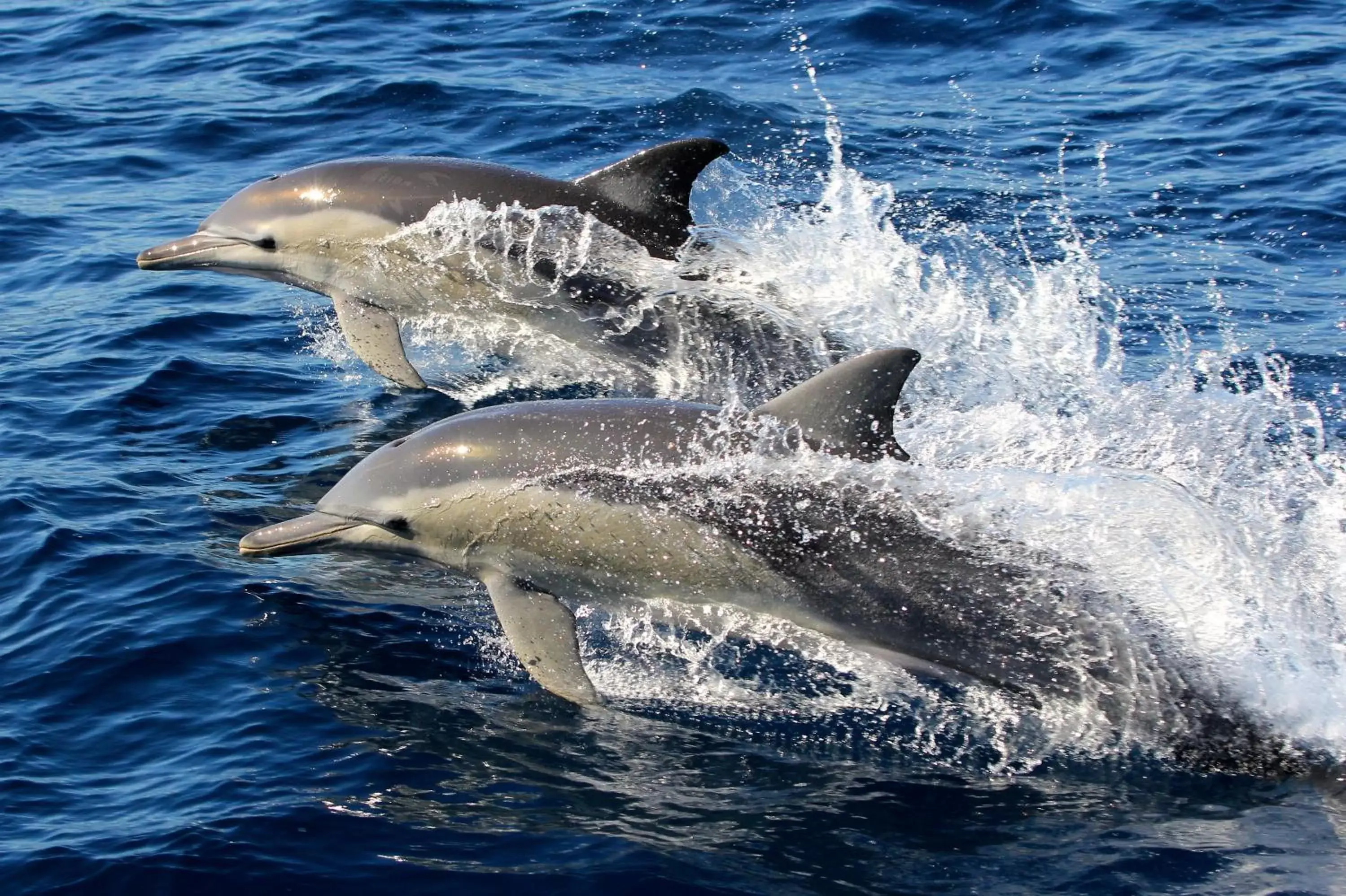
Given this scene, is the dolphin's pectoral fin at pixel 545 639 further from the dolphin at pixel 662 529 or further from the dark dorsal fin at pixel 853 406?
the dark dorsal fin at pixel 853 406

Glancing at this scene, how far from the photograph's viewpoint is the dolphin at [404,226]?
9.04m

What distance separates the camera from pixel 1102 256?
11.3 m

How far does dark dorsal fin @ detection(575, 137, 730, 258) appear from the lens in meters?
8.97

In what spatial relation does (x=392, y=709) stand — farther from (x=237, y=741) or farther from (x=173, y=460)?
(x=173, y=460)

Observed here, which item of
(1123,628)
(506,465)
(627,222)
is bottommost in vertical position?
(1123,628)

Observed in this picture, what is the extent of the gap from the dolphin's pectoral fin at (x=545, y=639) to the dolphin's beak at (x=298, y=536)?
32.2 inches

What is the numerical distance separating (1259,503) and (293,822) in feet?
14.8

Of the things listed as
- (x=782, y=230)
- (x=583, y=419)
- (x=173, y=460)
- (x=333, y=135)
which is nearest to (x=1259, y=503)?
(x=583, y=419)

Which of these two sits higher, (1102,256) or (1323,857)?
(1102,256)

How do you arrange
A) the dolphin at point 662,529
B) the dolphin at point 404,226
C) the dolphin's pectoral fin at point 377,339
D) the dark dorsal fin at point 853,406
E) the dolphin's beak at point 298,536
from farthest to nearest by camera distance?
the dolphin's pectoral fin at point 377,339 < the dolphin at point 404,226 < the dolphin's beak at point 298,536 < the dolphin at point 662,529 < the dark dorsal fin at point 853,406

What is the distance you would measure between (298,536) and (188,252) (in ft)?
12.1

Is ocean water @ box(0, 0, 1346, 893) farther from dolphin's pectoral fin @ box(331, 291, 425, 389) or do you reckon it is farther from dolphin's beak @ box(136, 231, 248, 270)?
dolphin's beak @ box(136, 231, 248, 270)

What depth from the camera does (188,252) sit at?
1025 centimetres

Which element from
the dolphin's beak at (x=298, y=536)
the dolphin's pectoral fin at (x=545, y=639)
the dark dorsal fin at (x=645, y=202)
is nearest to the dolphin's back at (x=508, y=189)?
the dark dorsal fin at (x=645, y=202)
